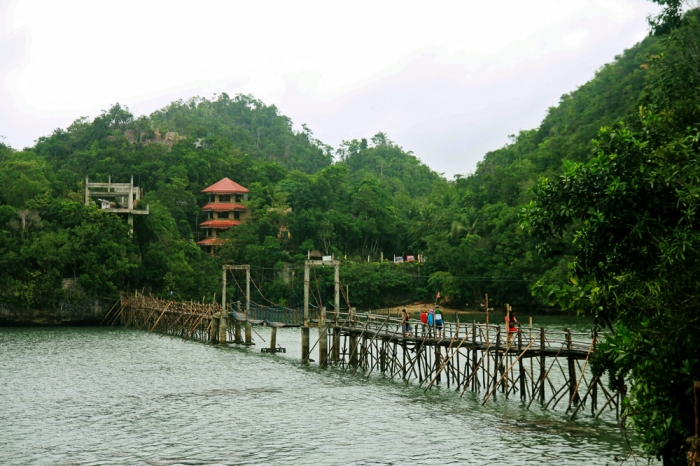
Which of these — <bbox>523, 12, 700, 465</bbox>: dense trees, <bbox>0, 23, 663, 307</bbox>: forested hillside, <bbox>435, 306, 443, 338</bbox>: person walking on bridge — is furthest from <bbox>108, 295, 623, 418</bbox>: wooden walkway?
<bbox>0, 23, 663, 307</bbox>: forested hillside

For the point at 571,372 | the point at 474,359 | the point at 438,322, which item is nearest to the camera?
the point at 571,372

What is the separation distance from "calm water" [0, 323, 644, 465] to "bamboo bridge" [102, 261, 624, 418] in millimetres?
899

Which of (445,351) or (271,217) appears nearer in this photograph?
(445,351)

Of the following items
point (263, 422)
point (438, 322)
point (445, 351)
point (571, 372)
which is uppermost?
point (438, 322)

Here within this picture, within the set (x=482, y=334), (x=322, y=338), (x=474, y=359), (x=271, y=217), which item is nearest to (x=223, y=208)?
(x=271, y=217)

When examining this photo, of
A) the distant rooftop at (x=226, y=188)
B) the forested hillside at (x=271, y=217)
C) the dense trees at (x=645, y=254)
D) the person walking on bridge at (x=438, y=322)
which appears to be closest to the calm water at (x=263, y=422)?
the person walking on bridge at (x=438, y=322)

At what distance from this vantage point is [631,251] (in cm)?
1273

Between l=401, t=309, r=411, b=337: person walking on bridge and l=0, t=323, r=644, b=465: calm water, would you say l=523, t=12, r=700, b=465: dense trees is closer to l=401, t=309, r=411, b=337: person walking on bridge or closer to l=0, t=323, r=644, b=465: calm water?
l=0, t=323, r=644, b=465: calm water

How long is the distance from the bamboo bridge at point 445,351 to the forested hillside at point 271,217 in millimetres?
7291

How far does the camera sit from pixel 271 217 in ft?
272

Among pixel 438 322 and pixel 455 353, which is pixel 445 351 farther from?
pixel 438 322

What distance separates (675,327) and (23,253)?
55758 mm

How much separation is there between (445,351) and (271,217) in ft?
162

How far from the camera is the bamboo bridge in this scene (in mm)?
21578
